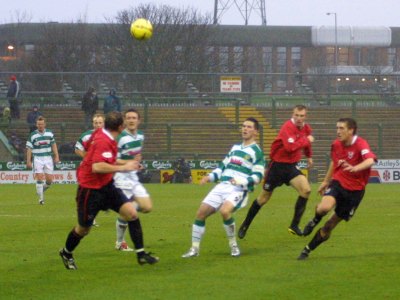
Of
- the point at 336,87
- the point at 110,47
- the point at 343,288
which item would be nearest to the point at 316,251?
the point at 343,288

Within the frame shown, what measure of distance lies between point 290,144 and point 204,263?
12.4 feet

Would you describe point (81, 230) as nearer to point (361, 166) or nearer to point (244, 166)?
point (244, 166)

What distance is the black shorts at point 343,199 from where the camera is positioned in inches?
538

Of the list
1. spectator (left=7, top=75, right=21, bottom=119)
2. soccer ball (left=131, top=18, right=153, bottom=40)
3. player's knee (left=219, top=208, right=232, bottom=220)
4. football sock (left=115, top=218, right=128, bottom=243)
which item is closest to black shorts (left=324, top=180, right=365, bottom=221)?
player's knee (left=219, top=208, right=232, bottom=220)

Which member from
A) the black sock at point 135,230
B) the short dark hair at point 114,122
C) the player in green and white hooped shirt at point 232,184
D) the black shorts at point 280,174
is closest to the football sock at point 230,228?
the player in green and white hooped shirt at point 232,184

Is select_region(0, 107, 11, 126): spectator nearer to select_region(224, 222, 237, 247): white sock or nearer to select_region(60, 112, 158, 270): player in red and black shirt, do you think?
select_region(224, 222, 237, 247): white sock

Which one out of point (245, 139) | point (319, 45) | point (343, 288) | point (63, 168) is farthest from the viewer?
point (319, 45)

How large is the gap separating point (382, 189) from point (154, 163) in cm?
968

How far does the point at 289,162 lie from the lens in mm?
17156

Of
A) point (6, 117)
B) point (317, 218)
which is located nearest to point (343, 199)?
point (317, 218)

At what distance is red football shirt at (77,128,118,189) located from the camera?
1248 cm

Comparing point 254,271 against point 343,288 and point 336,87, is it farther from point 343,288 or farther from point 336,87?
point 336,87

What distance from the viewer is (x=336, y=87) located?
50656mm

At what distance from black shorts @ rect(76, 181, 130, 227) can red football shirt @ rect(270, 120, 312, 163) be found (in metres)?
4.72
